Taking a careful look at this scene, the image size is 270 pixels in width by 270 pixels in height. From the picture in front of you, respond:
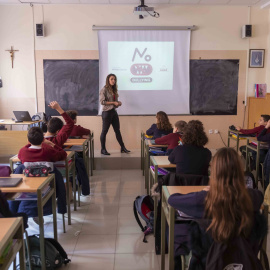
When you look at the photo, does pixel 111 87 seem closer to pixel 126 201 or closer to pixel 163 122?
pixel 163 122

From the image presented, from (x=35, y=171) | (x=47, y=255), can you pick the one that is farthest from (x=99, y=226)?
(x=35, y=171)

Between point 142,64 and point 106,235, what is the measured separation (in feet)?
14.3

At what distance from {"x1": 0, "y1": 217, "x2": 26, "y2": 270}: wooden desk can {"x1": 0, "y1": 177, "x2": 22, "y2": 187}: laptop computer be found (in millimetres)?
505

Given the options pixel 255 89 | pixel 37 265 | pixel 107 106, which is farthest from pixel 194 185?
pixel 255 89

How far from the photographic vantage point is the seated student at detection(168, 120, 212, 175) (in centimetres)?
262

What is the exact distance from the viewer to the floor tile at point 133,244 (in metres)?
2.68

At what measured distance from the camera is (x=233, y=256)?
144cm

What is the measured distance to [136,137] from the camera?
6629mm

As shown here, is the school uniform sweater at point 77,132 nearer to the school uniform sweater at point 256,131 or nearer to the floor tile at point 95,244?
the floor tile at point 95,244

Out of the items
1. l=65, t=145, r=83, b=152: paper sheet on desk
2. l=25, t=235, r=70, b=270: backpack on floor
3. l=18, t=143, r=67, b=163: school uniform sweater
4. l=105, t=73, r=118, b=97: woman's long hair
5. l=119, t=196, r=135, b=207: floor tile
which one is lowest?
l=119, t=196, r=135, b=207: floor tile

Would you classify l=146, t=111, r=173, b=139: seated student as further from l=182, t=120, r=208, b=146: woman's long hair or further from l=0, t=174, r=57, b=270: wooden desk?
l=0, t=174, r=57, b=270: wooden desk

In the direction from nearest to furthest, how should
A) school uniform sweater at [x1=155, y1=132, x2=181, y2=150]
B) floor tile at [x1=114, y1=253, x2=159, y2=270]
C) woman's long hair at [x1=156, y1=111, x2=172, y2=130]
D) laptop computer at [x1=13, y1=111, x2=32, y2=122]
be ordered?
floor tile at [x1=114, y1=253, x2=159, y2=270], school uniform sweater at [x1=155, y1=132, x2=181, y2=150], woman's long hair at [x1=156, y1=111, x2=172, y2=130], laptop computer at [x1=13, y1=111, x2=32, y2=122]

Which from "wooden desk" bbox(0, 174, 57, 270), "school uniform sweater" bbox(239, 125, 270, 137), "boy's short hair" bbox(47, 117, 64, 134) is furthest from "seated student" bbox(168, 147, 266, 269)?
"school uniform sweater" bbox(239, 125, 270, 137)

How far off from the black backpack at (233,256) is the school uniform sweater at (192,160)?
1184 millimetres
